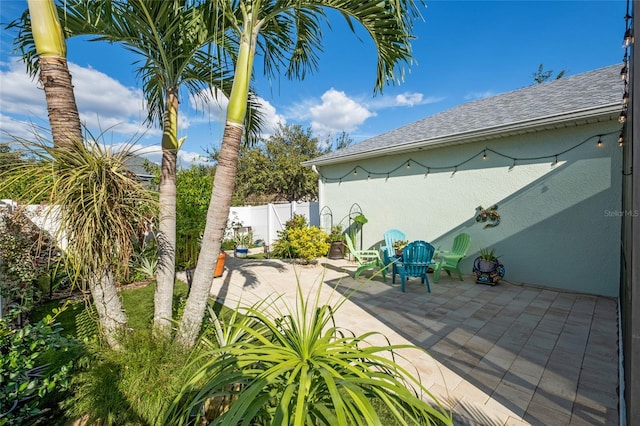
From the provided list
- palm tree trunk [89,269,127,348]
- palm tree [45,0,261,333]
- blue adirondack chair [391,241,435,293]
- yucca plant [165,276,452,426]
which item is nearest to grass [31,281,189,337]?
palm tree trunk [89,269,127,348]

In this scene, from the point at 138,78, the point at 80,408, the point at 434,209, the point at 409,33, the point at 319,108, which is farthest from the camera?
the point at 319,108

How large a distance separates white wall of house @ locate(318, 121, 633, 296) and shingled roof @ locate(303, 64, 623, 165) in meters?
0.37

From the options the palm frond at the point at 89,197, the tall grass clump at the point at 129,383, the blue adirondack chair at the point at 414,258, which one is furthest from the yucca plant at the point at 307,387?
the blue adirondack chair at the point at 414,258

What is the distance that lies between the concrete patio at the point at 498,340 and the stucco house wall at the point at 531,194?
71 centimetres

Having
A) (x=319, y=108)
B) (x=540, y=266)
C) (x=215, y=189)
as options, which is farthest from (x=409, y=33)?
(x=319, y=108)

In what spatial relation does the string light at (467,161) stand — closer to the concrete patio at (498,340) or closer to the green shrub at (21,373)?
the concrete patio at (498,340)

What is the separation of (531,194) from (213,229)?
255 inches

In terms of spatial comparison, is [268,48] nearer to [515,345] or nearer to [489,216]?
[515,345]

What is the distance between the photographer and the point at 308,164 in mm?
10250

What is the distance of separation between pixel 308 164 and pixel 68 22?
7743mm

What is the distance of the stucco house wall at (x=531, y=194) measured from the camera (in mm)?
5035

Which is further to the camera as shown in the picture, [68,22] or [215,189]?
[68,22]

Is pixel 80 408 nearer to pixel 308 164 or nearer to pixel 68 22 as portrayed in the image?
pixel 68 22

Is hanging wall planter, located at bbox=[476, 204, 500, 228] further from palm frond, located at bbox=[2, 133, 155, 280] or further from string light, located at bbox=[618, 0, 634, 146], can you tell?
palm frond, located at bbox=[2, 133, 155, 280]
